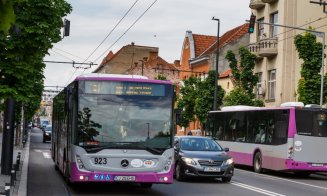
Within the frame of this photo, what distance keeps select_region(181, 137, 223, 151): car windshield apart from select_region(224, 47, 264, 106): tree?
20.2m

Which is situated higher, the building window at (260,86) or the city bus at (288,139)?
the building window at (260,86)

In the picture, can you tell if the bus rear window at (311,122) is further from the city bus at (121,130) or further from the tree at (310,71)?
the city bus at (121,130)

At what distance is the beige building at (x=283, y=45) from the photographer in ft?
123

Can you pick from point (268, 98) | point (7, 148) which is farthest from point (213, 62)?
point (7, 148)

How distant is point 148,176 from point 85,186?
10.3 feet

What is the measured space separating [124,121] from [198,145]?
6175 mm

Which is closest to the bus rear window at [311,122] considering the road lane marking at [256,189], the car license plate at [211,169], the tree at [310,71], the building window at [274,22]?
the road lane marking at [256,189]

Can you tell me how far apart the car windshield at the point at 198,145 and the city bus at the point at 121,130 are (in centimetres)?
536

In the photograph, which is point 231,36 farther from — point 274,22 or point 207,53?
point 274,22

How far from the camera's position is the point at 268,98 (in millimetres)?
39531

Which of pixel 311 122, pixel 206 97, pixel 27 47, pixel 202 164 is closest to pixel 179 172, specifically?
pixel 202 164

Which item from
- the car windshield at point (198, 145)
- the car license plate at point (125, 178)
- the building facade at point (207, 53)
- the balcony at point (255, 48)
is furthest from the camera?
the building facade at point (207, 53)

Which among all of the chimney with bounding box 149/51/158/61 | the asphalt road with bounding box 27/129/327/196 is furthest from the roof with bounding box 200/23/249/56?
the asphalt road with bounding box 27/129/327/196

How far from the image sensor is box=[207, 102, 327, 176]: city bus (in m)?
21.1
